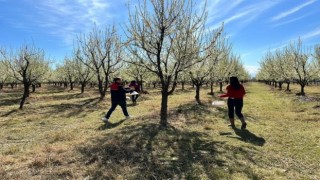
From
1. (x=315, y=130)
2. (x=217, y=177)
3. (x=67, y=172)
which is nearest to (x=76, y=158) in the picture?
(x=67, y=172)

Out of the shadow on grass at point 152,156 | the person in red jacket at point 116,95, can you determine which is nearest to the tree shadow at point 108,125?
the person in red jacket at point 116,95

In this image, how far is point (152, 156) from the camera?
712 centimetres

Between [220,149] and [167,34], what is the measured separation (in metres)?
4.85

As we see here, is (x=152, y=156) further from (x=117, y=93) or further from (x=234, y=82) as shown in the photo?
(x=117, y=93)

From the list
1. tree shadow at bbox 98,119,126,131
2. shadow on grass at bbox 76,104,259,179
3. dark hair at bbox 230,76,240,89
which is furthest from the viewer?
tree shadow at bbox 98,119,126,131

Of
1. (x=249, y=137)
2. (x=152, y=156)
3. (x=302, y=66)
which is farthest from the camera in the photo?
(x=302, y=66)

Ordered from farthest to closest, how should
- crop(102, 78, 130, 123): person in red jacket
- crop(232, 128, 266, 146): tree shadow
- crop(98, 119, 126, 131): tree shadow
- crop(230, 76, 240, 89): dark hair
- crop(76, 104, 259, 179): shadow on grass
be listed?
crop(102, 78, 130, 123): person in red jacket < crop(98, 119, 126, 131): tree shadow < crop(230, 76, 240, 89): dark hair < crop(232, 128, 266, 146): tree shadow < crop(76, 104, 259, 179): shadow on grass

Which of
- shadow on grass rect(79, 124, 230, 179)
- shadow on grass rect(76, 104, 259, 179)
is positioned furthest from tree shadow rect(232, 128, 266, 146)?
shadow on grass rect(79, 124, 230, 179)

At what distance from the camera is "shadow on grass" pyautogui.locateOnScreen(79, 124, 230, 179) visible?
593cm

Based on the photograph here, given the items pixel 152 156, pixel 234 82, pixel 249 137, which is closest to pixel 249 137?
pixel 249 137

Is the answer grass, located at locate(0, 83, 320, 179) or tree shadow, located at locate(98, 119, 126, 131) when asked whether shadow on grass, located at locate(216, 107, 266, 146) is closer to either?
grass, located at locate(0, 83, 320, 179)

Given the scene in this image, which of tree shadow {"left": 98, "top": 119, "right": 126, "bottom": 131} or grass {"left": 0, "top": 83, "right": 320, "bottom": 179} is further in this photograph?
tree shadow {"left": 98, "top": 119, "right": 126, "bottom": 131}

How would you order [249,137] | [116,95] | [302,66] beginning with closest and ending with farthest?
[249,137] → [116,95] → [302,66]

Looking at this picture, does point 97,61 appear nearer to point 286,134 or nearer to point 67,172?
point 286,134
